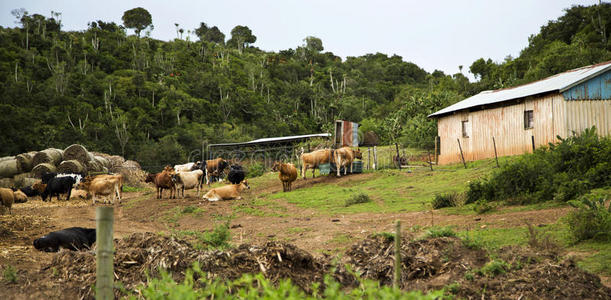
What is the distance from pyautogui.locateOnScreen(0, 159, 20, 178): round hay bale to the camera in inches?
1158

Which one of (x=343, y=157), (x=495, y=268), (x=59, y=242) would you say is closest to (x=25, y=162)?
(x=343, y=157)

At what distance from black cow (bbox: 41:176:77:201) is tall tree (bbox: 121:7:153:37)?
3487 inches

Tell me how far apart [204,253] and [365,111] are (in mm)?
69172

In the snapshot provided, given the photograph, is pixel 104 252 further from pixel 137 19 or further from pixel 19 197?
pixel 137 19

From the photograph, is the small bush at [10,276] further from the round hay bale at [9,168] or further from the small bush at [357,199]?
the round hay bale at [9,168]

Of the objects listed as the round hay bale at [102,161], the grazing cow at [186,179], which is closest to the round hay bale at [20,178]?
the round hay bale at [102,161]

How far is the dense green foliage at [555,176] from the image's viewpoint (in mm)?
13539

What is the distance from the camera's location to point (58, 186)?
2308cm

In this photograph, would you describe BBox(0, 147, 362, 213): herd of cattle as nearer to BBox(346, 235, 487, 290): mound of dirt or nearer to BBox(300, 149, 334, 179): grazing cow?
BBox(300, 149, 334, 179): grazing cow

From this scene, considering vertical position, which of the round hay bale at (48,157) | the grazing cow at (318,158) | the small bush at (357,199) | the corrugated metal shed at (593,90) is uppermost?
the corrugated metal shed at (593,90)

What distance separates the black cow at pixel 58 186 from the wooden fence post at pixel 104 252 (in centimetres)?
2114

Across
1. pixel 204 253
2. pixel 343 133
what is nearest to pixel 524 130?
pixel 343 133

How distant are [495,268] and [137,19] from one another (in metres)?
110

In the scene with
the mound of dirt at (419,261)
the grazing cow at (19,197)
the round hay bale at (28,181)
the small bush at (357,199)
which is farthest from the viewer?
the round hay bale at (28,181)
